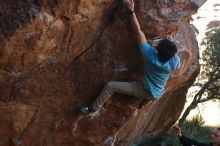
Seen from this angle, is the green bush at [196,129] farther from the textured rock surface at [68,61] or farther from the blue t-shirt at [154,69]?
the blue t-shirt at [154,69]

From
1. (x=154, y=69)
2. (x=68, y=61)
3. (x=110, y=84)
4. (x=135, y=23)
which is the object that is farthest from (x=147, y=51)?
(x=68, y=61)

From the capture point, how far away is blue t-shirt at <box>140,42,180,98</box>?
23.9 ft

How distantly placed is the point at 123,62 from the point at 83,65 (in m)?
0.75

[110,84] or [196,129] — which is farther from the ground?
[110,84]

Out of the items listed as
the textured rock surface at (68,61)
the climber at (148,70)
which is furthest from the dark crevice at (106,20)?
the climber at (148,70)

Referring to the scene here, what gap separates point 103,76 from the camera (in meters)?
8.24

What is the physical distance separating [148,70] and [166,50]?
2.17 feet

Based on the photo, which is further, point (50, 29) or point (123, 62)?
point (123, 62)

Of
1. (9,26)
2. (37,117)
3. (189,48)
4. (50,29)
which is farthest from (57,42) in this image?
(189,48)

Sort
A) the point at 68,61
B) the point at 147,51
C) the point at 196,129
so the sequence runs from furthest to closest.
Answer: the point at 196,129
the point at 68,61
the point at 147,51

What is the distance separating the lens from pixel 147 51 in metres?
7.33

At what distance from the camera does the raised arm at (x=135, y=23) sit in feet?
24.4

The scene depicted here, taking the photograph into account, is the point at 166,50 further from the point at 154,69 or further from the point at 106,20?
the point at 106,20

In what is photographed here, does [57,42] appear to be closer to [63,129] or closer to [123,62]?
[123,62]
